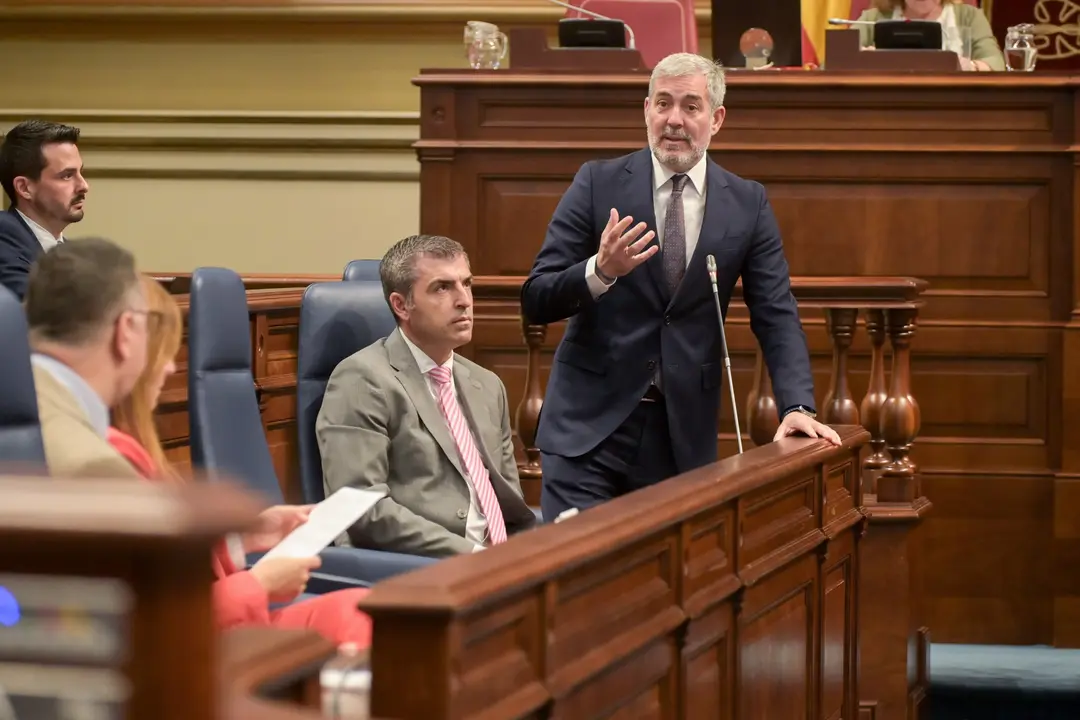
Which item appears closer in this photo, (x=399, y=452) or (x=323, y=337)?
(x=399, y=452)

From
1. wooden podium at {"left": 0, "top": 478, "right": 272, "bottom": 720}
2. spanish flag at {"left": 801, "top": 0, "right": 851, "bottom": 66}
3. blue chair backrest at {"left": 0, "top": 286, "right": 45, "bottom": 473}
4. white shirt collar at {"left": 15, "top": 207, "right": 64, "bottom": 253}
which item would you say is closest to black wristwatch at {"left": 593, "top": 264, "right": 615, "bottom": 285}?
blue chair backrest at {"left": 0, "top": 286, "right": 45, "bottom": 473}

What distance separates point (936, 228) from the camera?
478cm

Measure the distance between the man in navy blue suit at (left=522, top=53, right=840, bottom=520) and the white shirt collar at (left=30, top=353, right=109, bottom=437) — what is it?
142 centimetres

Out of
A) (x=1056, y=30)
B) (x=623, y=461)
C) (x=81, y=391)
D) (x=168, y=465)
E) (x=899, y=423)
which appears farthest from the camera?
(x=1056, y=30)

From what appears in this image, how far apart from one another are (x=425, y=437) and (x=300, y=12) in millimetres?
4508

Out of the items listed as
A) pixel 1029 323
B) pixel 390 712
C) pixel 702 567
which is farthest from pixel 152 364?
pixel 1029 323

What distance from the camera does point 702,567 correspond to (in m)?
2.50

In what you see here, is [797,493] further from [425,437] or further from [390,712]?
[390,712]

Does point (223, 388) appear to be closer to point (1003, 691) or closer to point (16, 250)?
point (16, 250)

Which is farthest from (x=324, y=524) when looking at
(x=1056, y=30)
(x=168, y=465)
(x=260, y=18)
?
(x=1056, y=30)

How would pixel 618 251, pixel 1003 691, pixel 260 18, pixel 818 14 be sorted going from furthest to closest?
pixel 260 18 < pixel 818 14 < pixel 1003 691 < pixel 618 251

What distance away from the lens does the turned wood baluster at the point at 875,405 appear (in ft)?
13.2

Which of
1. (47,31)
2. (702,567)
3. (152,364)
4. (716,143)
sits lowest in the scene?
(702,567)

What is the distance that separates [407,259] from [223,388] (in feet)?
1.59
